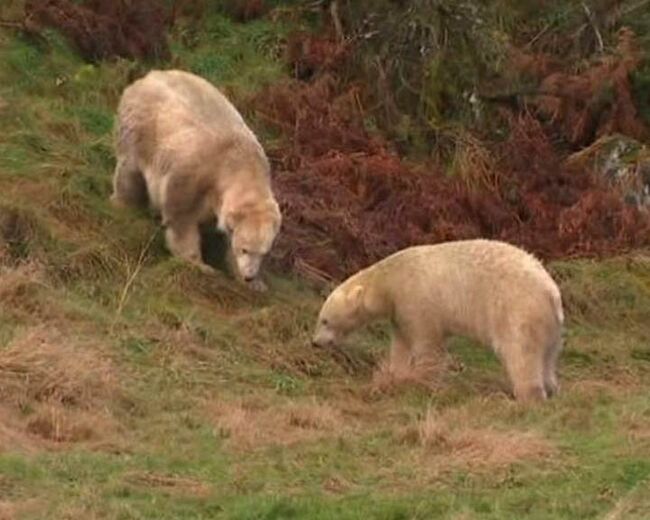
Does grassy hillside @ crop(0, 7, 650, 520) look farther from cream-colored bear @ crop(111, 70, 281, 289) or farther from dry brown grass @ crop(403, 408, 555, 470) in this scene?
cream-colored bear @ crop(111, 70, 281, 289)

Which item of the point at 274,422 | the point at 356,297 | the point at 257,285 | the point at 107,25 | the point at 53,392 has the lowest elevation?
the point at 107,25

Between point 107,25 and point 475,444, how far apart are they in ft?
39.3

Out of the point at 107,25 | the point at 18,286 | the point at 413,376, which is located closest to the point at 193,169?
the point at 18,286

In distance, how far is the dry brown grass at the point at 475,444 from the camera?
970 centimetres

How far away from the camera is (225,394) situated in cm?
1195

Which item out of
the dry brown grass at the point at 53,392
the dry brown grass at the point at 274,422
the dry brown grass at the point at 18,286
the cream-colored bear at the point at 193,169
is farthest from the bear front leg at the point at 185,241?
the dry brown grass at the point at 274,422

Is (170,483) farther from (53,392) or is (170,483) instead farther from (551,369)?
(551,369)

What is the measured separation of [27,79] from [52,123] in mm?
1530

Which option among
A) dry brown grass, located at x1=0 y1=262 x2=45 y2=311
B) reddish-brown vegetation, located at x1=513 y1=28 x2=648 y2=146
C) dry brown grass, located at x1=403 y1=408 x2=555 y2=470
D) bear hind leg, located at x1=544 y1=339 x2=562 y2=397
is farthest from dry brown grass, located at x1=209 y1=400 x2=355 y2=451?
reddish-brown vegetation, located at x1=513 y1=28 x2=648 y2=146

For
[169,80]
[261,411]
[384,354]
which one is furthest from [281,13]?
[261,411]

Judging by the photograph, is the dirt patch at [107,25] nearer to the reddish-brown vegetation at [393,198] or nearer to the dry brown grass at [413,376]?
the reddish-brown vegetation at [393,198]

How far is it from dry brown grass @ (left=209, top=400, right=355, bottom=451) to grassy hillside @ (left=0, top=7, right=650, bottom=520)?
0.07 ft

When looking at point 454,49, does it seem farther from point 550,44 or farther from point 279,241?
point 279,241

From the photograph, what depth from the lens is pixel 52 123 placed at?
17.4 meters
